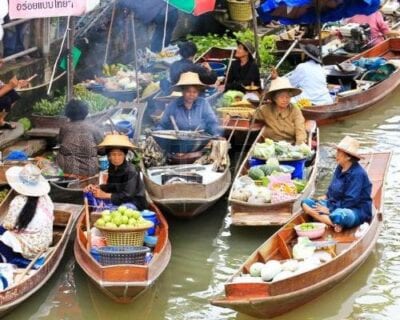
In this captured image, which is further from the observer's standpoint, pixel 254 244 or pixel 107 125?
pixel 107 125

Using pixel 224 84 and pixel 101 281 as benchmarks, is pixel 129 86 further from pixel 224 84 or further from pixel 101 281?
pixel 101 281

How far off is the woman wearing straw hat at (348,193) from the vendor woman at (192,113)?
7.35 ft

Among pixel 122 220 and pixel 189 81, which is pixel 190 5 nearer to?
pixel 189 81

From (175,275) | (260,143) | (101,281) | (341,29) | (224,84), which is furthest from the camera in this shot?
(341,29)

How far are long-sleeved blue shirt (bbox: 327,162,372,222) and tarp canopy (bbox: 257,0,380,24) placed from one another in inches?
248

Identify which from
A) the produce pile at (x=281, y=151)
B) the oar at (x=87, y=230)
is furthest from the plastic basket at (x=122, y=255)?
the produce pile at (x=281, y=151)

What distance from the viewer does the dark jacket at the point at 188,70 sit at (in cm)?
1230

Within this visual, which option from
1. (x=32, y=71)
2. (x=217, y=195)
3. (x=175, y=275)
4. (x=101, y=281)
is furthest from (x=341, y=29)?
(x=101, y=281)

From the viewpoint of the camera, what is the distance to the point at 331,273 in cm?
757

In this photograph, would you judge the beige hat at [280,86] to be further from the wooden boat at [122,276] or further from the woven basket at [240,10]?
the woven basket at [240,10]

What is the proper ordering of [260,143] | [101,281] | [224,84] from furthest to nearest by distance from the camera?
[224,84], [260,143], [101,281]

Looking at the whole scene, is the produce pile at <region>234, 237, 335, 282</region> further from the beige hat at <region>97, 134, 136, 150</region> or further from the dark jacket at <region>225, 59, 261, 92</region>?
the dark jacket at <region>225, 59, 261, 92</region>

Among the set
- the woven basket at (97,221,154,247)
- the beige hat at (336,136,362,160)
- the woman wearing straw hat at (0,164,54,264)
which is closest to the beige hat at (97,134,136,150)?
the woman wearing straw hat at (0,164,54,264)

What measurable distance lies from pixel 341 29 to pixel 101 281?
11384 mm
